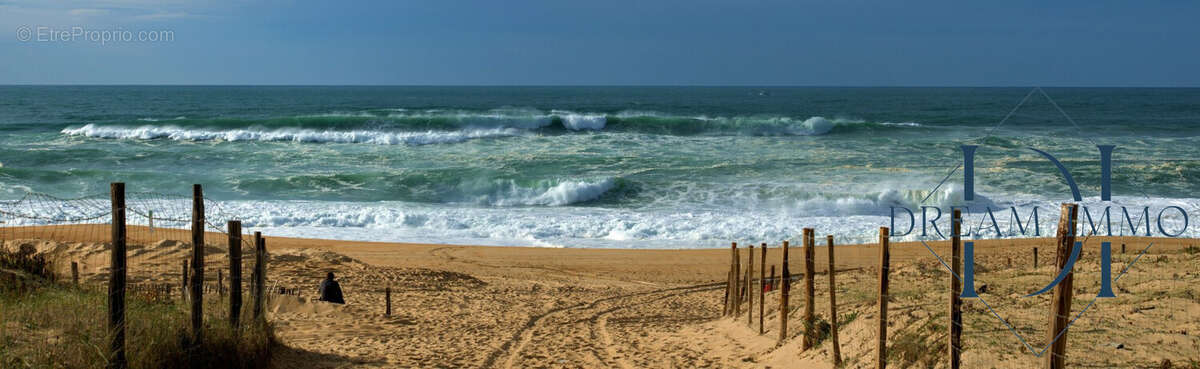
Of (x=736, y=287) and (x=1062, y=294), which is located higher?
(x=1062, y=294)

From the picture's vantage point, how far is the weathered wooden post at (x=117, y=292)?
589cm

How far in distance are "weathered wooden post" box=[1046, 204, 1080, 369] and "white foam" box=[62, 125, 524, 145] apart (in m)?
35.0

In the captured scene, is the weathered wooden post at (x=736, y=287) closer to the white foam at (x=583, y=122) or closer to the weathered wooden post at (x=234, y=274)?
the weathered wooden post at (x=234, y=274)

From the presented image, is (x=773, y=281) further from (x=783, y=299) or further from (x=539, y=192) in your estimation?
(x=539, y=192)

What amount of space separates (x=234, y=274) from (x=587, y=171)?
21.4 meters

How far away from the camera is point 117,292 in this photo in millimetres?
5926

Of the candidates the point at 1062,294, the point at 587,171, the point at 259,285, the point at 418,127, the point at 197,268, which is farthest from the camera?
the point at 418,127

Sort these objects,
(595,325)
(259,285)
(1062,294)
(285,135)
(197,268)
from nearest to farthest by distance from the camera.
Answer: (1062,294), (197,268), (259,285), (595,325), (285,135)

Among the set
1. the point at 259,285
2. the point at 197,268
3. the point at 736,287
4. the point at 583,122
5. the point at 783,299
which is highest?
the point at 583,122

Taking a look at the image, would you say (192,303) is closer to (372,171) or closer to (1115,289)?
(1115,289)

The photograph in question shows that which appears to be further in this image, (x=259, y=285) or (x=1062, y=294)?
(x=259, y=285)

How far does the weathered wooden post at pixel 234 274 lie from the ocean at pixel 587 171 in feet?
22.2

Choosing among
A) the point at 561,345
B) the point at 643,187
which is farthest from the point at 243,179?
the point at 561,345

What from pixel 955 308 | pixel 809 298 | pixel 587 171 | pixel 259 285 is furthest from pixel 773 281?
pixel 587 171
